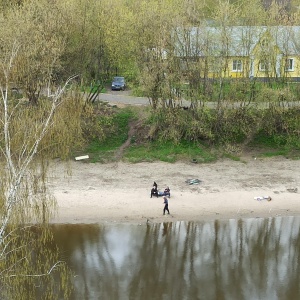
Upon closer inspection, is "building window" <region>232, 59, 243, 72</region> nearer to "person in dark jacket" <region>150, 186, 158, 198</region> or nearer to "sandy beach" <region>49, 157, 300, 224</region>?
"sandy beach" <region>49, 157, 300, 224</region>

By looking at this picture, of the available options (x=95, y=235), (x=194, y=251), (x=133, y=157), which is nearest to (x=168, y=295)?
(x=194, y=251)

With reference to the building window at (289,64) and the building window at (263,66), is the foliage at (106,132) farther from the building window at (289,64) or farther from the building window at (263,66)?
the building window at (289,64)

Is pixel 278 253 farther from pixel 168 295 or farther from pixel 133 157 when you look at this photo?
pixel 133 157

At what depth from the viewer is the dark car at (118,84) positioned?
1634 inches

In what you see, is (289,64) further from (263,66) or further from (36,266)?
(36,266)

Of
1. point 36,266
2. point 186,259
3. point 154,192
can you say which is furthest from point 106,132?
point 36,266

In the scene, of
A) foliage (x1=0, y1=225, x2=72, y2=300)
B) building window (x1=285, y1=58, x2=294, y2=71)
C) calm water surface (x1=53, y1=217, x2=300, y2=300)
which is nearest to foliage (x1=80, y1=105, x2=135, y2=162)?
calm water surface (x1=53, y1=217, x2=300, y2=300)

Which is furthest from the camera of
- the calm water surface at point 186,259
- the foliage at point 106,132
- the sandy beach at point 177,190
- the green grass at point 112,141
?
the foliage at point 106,132

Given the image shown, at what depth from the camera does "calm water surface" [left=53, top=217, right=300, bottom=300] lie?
19.1 meters

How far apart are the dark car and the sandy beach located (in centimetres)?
1211

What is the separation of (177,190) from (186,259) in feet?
20.8

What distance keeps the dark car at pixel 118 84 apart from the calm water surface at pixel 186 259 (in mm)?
19618

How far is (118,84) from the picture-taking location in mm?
41500

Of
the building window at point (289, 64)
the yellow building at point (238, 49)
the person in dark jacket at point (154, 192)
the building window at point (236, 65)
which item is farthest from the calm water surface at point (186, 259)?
the building window at point (289, 64)
